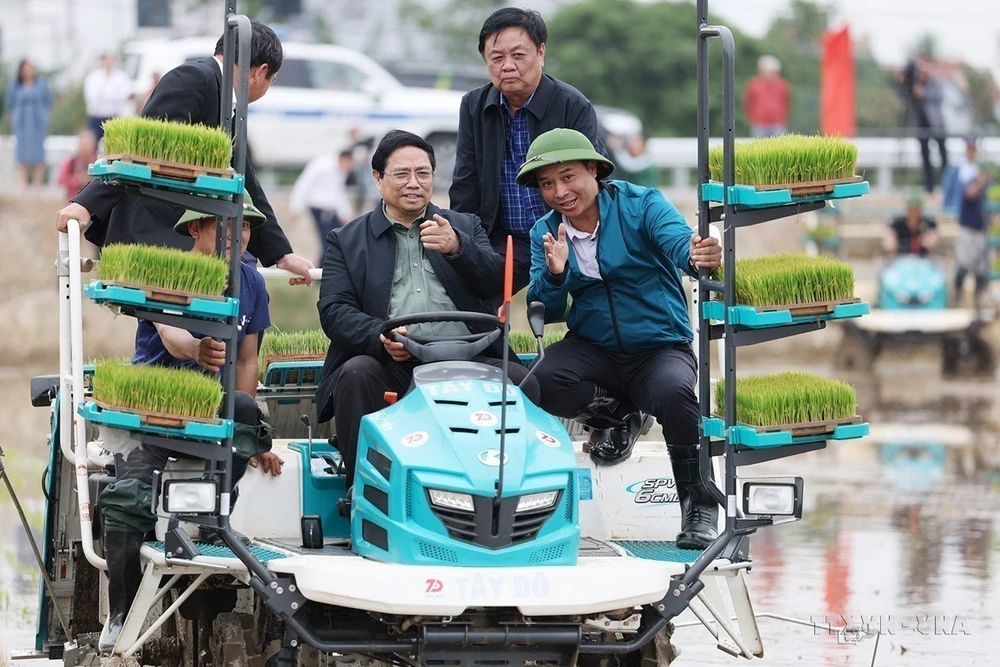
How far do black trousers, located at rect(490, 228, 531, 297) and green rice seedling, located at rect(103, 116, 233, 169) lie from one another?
6.02 feet

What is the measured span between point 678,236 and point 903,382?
15.2 m

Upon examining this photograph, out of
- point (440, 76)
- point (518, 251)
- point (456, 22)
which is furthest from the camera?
point (456, 22)

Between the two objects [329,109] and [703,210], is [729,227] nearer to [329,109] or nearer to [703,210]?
[703,210]

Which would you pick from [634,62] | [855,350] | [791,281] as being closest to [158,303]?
[791,281]

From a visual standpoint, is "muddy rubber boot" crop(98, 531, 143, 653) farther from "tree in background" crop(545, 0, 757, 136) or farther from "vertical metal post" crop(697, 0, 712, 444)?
"tree in background" crop(545, 0, 757, 136)

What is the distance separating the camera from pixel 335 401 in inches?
260

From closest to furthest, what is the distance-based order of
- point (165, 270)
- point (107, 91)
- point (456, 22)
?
point (165, 270) → point (107, 91) → point (456, 22)

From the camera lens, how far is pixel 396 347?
664 centimetres

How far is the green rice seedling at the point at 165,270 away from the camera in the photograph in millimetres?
5773

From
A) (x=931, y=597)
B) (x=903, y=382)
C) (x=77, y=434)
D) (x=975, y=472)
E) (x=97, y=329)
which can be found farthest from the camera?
(x=97, y=329)

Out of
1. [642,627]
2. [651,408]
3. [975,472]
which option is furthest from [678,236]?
[975,472]

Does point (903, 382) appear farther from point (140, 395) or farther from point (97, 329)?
point (140, 395)

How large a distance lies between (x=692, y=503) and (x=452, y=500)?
1.28 meters

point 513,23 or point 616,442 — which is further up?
point 513,23
